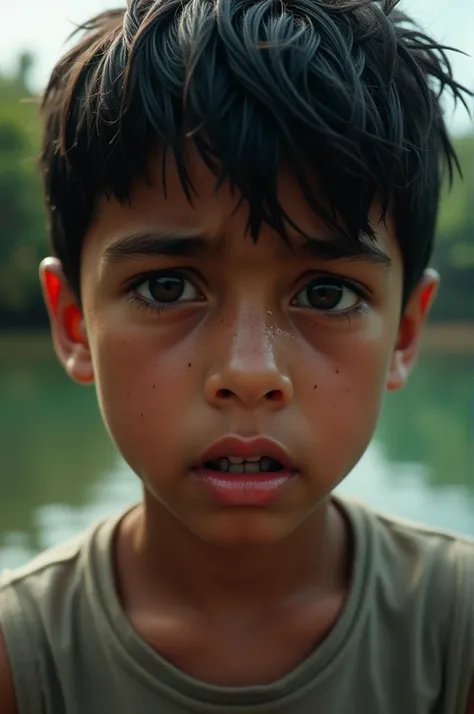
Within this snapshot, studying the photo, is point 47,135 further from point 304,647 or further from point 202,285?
point 304,647

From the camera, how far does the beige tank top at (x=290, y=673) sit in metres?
0.59

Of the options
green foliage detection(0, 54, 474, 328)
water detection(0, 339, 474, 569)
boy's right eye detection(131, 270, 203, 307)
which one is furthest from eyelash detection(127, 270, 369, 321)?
green foliage detection(0, 54, 474, 328)

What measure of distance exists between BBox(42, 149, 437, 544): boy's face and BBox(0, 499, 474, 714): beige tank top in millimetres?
122

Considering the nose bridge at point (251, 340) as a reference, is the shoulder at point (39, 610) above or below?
below

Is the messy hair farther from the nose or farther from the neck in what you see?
the neck

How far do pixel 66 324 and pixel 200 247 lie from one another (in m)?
0.20

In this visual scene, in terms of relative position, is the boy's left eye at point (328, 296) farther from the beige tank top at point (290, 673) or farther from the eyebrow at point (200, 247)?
the beige tank top at point (290, 673)

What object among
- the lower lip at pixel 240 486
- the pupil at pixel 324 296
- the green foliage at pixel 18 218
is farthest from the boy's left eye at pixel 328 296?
the green foliage at pixel 18 218

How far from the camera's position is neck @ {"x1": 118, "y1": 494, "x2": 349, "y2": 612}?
2.10 feet

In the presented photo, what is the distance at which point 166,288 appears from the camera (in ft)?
1.81

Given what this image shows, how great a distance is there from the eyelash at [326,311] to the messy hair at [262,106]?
1.5 inches

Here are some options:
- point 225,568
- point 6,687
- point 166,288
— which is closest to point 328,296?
point 166,288

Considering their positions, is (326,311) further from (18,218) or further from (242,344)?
(18,218)

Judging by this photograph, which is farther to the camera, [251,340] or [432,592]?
[432,592]
